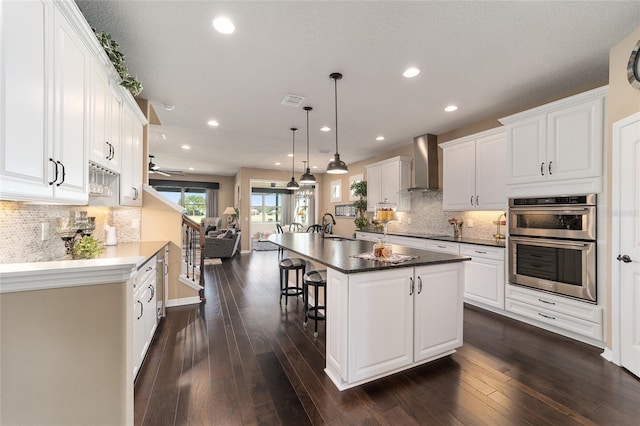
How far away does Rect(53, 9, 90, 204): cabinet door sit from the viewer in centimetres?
142

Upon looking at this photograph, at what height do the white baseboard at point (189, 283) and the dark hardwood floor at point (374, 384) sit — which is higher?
the white baseboard at point (189, 283)

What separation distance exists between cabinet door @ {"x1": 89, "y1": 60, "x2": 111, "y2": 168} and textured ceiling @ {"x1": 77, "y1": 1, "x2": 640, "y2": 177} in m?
0.45

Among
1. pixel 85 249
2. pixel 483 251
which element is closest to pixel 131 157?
pixel 85 249

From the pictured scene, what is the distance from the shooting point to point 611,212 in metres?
2.39

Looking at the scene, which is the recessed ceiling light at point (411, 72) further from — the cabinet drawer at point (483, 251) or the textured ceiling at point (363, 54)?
the cabinet drawer at point (483, 251)

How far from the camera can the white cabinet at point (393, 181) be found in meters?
5.50

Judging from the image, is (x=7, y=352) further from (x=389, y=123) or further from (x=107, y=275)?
(x=389, y=123)

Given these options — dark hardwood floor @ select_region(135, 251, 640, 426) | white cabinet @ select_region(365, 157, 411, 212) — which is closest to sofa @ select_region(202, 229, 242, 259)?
white cabinet @ select_region(365, 157, 411, 212)

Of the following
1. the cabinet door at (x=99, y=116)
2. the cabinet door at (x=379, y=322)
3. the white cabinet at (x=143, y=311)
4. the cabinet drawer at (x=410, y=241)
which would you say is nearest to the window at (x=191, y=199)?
the cabinet drawer at (x=410, y=241)

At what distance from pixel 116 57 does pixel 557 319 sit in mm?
4913

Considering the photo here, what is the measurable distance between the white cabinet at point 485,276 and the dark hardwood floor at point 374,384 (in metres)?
0.51

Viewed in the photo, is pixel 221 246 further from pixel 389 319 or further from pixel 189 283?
pixel 389 319

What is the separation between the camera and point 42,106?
129 cm

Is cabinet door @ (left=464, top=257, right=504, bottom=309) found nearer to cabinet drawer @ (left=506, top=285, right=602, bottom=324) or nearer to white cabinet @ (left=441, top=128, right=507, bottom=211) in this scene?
cabinet drawer @ (left=506, top=285, right=602, bottom=324)
